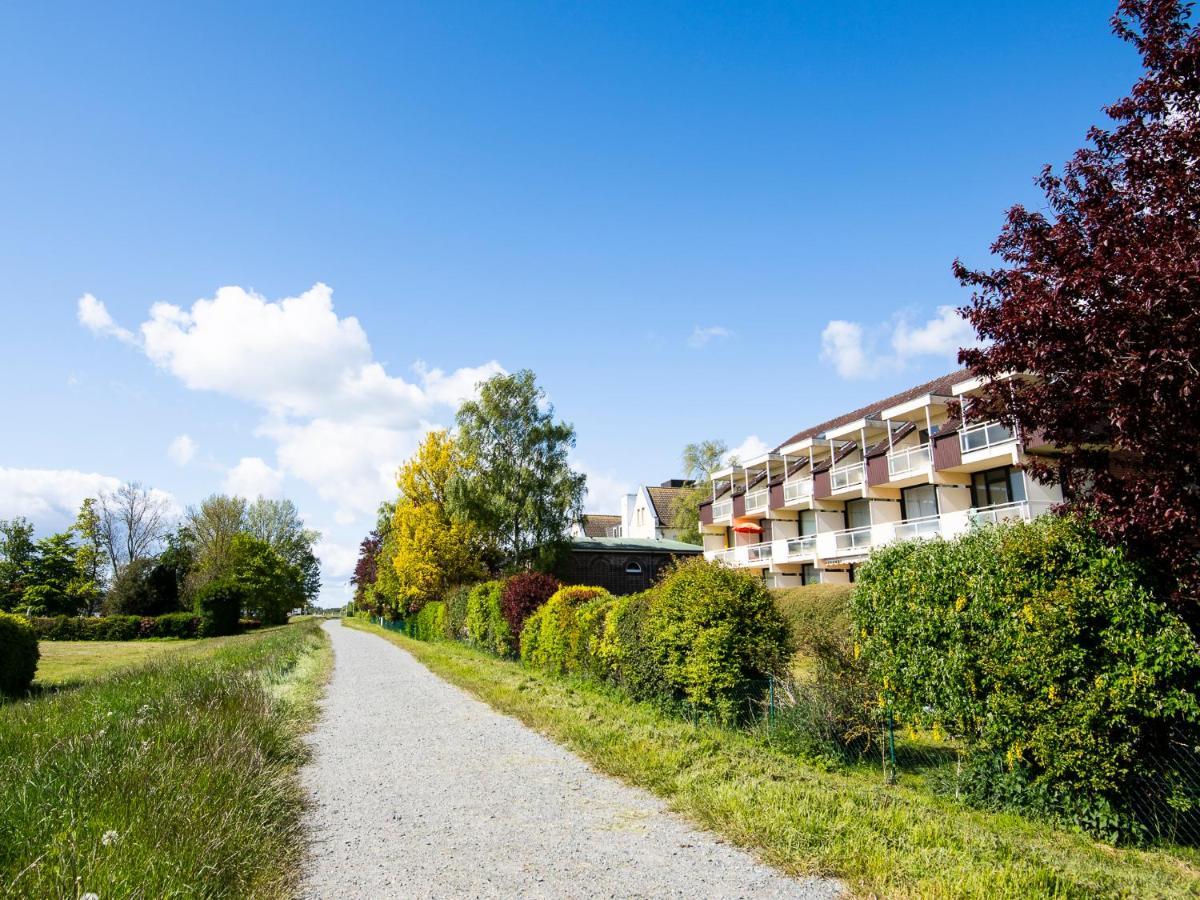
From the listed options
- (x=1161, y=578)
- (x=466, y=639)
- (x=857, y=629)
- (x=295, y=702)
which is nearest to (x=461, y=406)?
(x=466, y=639)

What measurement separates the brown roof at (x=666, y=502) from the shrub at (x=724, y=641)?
1646 inches

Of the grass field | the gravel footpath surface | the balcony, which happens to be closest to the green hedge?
the grass field

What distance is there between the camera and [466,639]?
26172 mm

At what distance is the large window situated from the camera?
24.3 metres

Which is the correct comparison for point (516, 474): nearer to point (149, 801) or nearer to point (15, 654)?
point (15, 654)

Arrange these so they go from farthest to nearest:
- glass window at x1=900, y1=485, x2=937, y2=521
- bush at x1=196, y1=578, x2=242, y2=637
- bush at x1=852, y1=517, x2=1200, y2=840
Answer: bush at x1=196, y1=578, x2=242, y2=637 < glass window at x1=900, y1=485, x2=937, y2=521 < bush at x1=852, y1=517, x2=1200, y2=840

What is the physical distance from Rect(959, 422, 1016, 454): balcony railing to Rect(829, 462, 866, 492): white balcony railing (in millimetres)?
5172

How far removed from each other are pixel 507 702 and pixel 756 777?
20.8 feet

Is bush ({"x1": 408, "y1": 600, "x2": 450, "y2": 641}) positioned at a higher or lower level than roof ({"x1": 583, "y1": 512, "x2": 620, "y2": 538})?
lower

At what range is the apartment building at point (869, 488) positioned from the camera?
24594mm

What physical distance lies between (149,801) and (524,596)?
14555 millimetres

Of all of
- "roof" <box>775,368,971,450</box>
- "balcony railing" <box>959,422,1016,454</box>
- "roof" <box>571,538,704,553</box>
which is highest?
"roof" <box>775,368,971,450</box>

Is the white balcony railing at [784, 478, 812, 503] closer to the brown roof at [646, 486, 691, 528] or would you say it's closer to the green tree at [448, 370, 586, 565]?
the green tree at [448, 370, 586, 565]

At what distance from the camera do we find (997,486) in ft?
82.9
